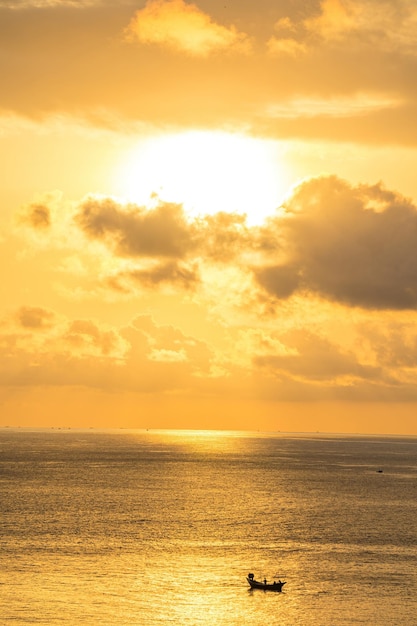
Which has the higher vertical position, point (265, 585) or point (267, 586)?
point (265, 585)

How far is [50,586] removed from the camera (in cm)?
9744

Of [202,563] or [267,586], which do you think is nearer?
[267,586]

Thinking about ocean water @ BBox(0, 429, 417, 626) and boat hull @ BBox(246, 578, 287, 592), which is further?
boat hull @ BBox(246, 578, 287, 592)

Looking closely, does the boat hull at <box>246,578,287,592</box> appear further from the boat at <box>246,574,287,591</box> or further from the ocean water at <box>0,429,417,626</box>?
the ocean water at <box>0,429,417,626</box>

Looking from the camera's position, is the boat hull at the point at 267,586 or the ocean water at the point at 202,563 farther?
the boat hull at the point at 267,586

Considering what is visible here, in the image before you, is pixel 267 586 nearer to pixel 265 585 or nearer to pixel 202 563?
pixel 265 585

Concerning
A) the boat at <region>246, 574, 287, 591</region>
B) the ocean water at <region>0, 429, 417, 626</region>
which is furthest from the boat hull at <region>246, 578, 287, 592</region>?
the ocean water at <region>0, 429, 417, 626</region>

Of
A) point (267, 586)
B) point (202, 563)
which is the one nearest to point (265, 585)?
point (267, 586)

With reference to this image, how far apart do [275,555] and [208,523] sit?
1280 inches

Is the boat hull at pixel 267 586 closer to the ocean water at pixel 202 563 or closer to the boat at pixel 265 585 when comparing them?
the boat at pixel 265 585

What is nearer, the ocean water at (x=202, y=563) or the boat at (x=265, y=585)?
the ocean water at (x=202, y=563)

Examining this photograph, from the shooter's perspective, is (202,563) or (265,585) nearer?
(265,585)

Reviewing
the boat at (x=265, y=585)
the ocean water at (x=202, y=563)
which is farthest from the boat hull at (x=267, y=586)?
the ocean water at (x=202, y=563)

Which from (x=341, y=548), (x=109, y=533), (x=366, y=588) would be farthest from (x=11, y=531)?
(x=366, y=588)
